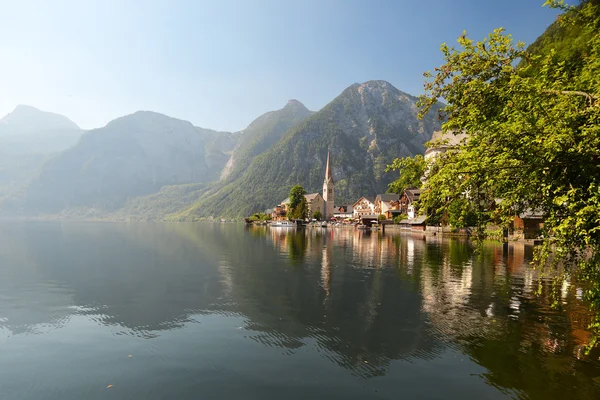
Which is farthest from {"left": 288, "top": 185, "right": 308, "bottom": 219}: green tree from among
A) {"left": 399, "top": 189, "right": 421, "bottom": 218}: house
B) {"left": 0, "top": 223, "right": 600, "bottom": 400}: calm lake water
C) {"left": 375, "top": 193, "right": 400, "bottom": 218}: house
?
{"left": 0, "top": 223, "right": 600, "bottom": 400}: calm lake water

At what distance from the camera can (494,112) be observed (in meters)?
12.8

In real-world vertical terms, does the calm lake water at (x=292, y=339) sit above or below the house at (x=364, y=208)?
below

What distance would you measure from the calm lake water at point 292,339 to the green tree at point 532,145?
406cm

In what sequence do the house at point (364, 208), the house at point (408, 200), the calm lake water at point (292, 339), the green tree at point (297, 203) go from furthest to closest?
the house at point (364, 208)
the green tree at point (297, 203)
the house at point (408, 200)
the calm lake water at point (292, 339)

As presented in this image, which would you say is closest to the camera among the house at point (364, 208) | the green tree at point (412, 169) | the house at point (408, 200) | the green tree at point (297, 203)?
the green tree at point (412, 169)

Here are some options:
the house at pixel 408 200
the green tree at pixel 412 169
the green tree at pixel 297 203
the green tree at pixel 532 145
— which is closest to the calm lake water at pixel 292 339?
the green tree at pixel 532 145

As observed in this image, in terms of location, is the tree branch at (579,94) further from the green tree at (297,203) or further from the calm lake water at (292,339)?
the green tree at (297,203)

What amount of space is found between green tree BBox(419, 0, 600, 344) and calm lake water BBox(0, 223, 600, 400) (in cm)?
406

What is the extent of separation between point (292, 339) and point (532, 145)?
12.0 metres

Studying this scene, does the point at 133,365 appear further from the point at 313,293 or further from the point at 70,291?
the point at 70,291

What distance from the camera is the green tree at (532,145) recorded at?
28.1ft

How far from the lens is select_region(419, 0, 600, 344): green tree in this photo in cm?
857

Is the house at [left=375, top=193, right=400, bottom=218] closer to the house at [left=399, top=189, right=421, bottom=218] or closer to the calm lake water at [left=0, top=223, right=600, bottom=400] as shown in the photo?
the house at [left=399, top=189, right=421, bottom=218]

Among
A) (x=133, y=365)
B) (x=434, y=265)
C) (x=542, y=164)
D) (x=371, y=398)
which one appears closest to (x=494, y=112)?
(x=542, y=164)
